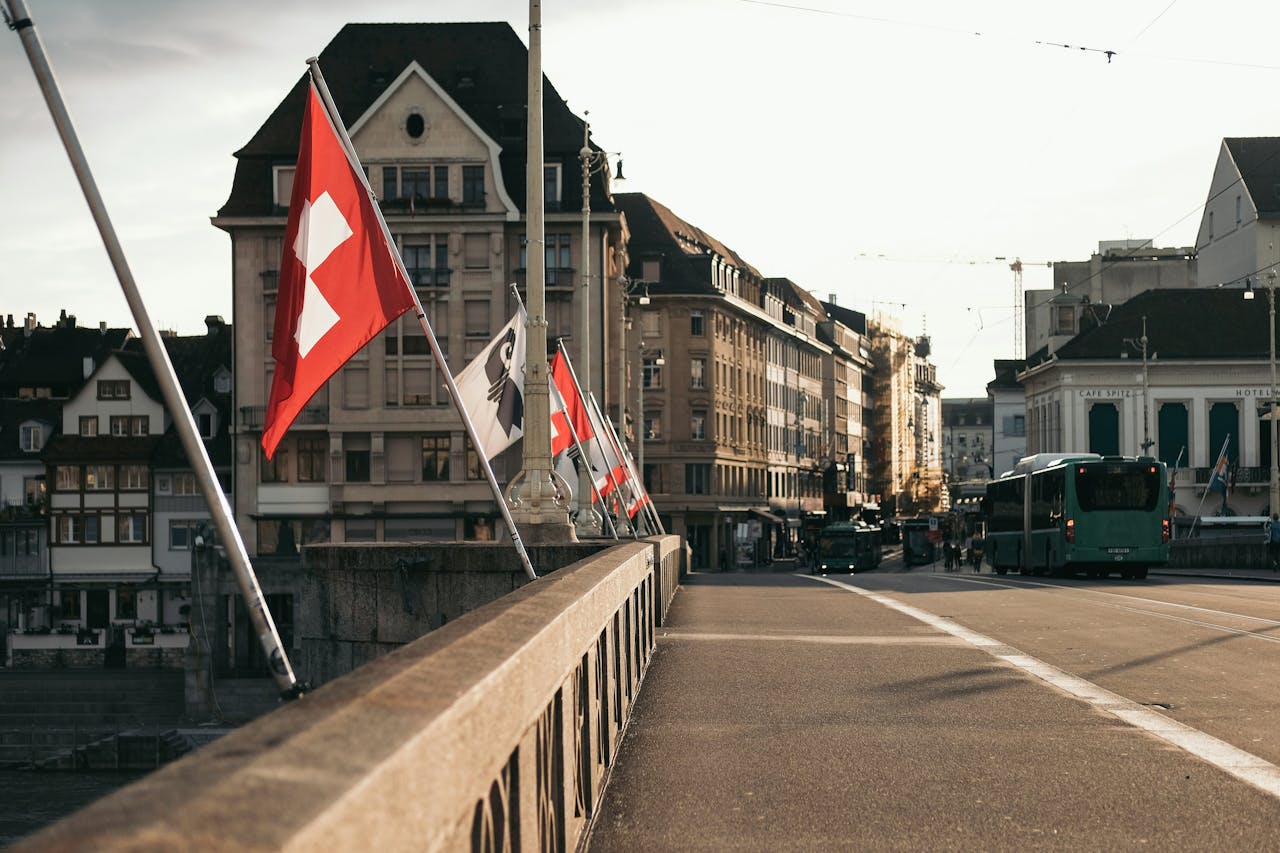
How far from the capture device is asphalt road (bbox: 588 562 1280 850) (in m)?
7.47

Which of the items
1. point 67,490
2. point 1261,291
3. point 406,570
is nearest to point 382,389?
point 67,490

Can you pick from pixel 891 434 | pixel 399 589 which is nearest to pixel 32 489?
pixel 399 589

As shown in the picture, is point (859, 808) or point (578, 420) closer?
point (859, 808)

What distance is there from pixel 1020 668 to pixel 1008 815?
737 cm

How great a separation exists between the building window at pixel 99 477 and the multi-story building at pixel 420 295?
15.2 m

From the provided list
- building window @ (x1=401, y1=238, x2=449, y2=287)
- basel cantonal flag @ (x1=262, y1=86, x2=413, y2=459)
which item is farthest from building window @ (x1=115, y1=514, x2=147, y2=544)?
basel cantonal flag @ (x1=262, y1=86, x2=413, y2=459)

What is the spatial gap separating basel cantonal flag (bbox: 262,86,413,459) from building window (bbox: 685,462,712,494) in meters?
95.4

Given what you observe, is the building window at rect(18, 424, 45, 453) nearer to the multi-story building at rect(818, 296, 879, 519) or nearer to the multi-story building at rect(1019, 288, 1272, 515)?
the multi-story building at rect(1019, 288, 1272, 515)

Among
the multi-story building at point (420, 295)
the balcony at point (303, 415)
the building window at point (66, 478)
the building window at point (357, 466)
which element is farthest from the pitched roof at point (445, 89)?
the building window at point (66, 478)

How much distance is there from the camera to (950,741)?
1020 centimetres

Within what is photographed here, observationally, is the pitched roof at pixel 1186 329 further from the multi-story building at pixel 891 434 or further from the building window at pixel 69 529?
the multi-story building at pixel 891 434

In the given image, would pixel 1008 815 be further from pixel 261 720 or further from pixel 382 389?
pixel 382 389

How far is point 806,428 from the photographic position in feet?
474

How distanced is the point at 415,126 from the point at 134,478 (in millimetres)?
25597
